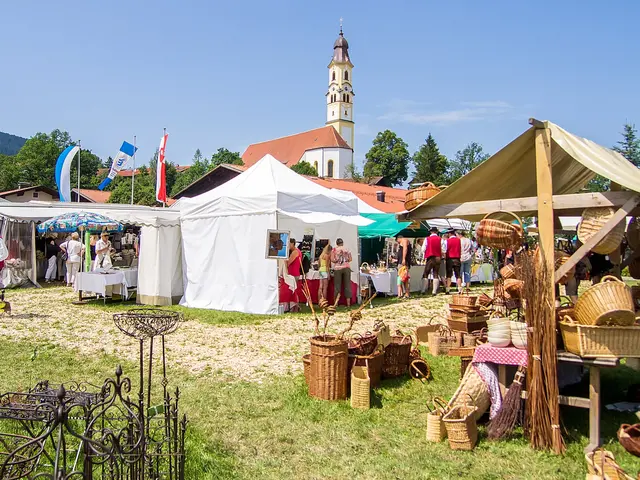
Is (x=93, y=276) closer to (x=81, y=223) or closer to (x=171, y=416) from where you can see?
(x=81, y=223)

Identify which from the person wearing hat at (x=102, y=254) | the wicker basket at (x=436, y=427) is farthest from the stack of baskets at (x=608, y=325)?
the person wearing hat at (x=102, y=254)

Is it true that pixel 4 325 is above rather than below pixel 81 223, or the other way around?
below

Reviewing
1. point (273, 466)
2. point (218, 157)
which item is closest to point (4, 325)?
point (273, 466)

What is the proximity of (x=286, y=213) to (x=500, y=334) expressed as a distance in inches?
253

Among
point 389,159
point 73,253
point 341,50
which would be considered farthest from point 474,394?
point 341,50

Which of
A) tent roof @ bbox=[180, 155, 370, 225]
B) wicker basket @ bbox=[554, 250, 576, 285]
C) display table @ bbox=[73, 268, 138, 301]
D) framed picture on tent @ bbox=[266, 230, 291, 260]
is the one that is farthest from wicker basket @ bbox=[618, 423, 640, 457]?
display table @ bbox=[73, 268, 138, 301]

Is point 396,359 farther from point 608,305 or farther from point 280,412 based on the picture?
point 608,305

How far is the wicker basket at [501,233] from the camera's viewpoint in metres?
4.14

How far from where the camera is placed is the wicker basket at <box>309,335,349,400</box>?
5.00 m

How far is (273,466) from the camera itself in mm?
3691

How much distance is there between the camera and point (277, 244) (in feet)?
32.6

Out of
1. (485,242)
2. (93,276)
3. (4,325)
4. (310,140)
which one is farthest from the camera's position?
(310,140)

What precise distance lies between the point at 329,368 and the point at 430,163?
2332 inches

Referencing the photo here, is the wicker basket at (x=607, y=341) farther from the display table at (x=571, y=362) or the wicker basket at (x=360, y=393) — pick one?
the wicker basket at (x=360, y=393)
